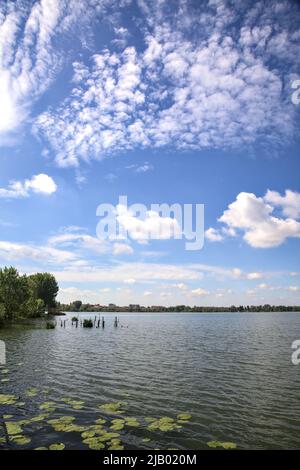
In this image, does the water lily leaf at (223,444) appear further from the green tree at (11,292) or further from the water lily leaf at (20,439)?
the green tree at (11,292)

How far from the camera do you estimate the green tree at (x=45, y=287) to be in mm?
160625

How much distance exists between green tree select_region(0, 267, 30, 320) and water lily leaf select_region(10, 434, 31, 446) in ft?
A: 232

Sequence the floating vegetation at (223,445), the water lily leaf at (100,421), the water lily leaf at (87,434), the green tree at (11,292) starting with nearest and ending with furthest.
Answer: the floating vegetation at (223,445)
the water lily leaf at (87,434)
the water lily leaf at (100,421)
the green tree at (11,292)

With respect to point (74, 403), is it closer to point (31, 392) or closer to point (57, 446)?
point (31, 392)

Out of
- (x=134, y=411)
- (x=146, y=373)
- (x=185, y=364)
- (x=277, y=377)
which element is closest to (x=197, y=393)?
(x=134, y=411)

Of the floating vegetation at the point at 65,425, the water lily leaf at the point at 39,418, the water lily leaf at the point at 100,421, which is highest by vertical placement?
the water lily leaf at the point at 39,418

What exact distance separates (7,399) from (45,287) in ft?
496

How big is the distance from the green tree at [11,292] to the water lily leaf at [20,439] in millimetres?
70578

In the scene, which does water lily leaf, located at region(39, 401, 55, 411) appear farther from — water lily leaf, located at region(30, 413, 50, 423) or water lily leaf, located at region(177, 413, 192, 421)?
water lily leaf, located at region(177, 413, 192, 421)

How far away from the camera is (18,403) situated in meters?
18.7

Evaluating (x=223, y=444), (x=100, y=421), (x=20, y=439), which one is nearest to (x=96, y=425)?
(x=100, y=421)

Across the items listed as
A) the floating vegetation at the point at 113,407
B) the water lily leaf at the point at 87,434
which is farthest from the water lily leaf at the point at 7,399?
the water lily leaf at the point at 87,434

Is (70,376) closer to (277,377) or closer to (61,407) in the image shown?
(61,407)

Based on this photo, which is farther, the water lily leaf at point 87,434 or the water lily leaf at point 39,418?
the water lily leaf at point 39,418
